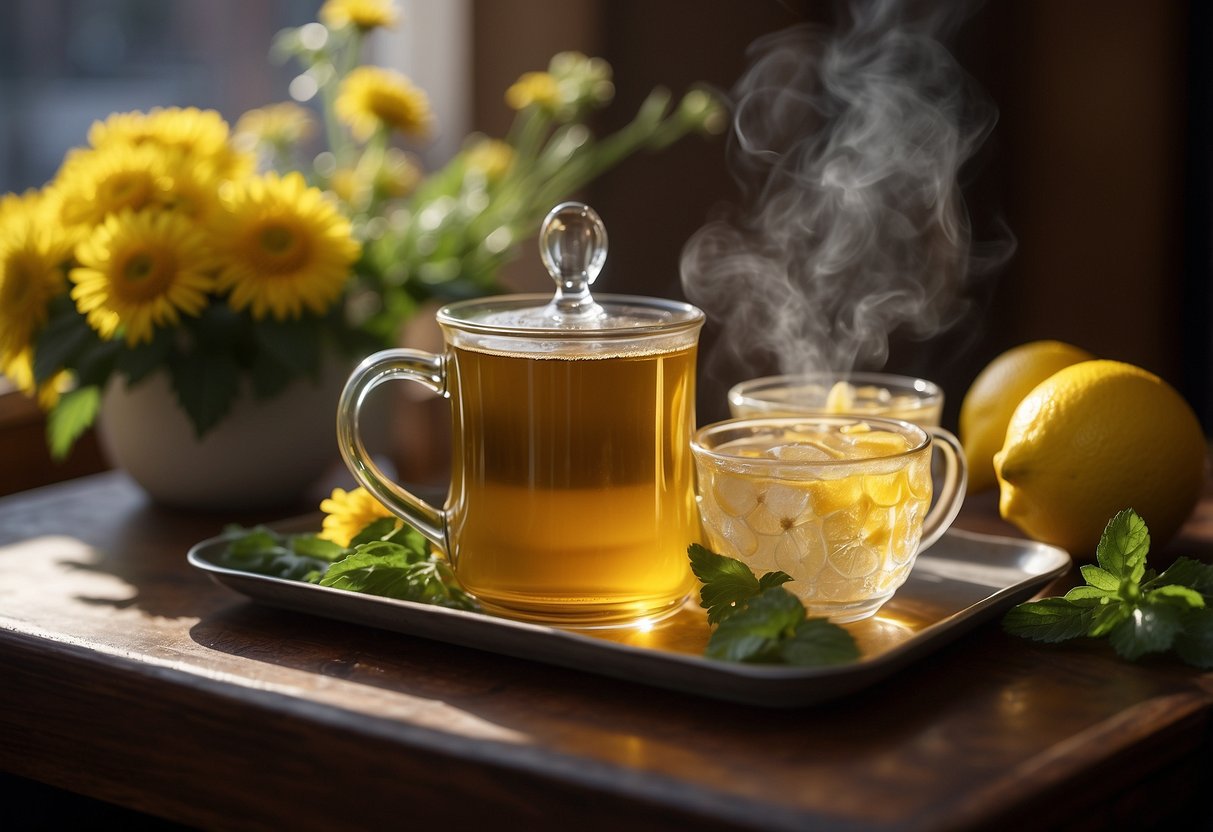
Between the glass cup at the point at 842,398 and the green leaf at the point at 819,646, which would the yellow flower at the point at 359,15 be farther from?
the green leaf at the point at 819,646

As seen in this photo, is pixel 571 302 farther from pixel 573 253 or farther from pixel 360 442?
pixel 360 442

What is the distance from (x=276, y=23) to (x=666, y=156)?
44.8 inches

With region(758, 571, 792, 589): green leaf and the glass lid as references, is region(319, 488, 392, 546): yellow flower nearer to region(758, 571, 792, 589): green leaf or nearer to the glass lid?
the glass lid

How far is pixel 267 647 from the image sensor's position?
854mm

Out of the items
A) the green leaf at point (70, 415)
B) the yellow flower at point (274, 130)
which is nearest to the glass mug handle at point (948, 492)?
the green leaf at point (70, 415)

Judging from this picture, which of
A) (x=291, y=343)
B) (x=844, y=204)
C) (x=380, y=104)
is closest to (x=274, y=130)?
(x=380, y=104)

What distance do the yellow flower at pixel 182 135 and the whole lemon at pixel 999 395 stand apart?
2.42 ft

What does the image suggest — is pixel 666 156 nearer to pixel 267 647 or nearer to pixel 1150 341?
pixel 1150 341

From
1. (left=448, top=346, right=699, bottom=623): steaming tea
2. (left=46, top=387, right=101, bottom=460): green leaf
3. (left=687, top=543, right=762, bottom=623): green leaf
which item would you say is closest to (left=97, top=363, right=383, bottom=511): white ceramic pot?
(left=46, top=387, right=101, bottom=460): green leaf

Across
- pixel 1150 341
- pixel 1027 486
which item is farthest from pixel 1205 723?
pixel 1150 341

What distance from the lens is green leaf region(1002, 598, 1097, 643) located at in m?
0.83

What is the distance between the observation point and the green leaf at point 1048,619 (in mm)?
828

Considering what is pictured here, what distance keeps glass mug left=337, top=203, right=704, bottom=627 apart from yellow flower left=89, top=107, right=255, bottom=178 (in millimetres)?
528

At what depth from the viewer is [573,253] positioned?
876mm
